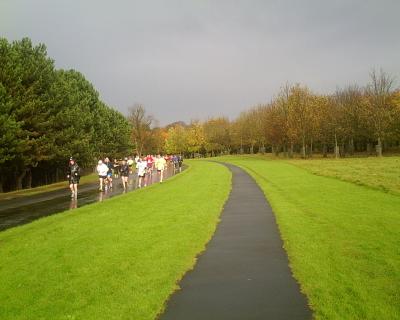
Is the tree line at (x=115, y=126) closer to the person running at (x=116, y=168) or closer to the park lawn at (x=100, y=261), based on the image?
the person running at (x=116, y=168)

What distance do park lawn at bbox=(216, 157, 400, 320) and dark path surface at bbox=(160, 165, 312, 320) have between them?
0.86 ft

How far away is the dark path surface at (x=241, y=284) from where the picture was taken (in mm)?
5980

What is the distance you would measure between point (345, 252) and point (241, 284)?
2.88 m

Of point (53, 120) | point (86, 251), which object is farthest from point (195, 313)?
point (53, 120)

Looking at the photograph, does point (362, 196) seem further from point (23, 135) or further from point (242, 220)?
point (23, 135)

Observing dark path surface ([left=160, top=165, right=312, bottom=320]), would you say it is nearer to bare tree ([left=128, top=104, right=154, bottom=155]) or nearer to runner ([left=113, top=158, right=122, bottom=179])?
runner ([left=113, top=158, right=122, bottom=179])

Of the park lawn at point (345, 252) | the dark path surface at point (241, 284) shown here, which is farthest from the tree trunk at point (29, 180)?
the dark path surface at point (241, 284)

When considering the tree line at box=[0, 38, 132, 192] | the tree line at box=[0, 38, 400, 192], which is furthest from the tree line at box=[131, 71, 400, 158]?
the tree line at box=[0, 38, 132, 192]

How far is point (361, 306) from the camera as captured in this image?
604 centimetres

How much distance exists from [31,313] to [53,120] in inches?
1193

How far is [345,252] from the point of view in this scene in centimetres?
898

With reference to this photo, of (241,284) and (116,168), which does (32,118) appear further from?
(241,284)

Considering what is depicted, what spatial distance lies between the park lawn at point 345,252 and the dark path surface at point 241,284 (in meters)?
0.26

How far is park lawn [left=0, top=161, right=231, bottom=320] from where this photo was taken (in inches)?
253
